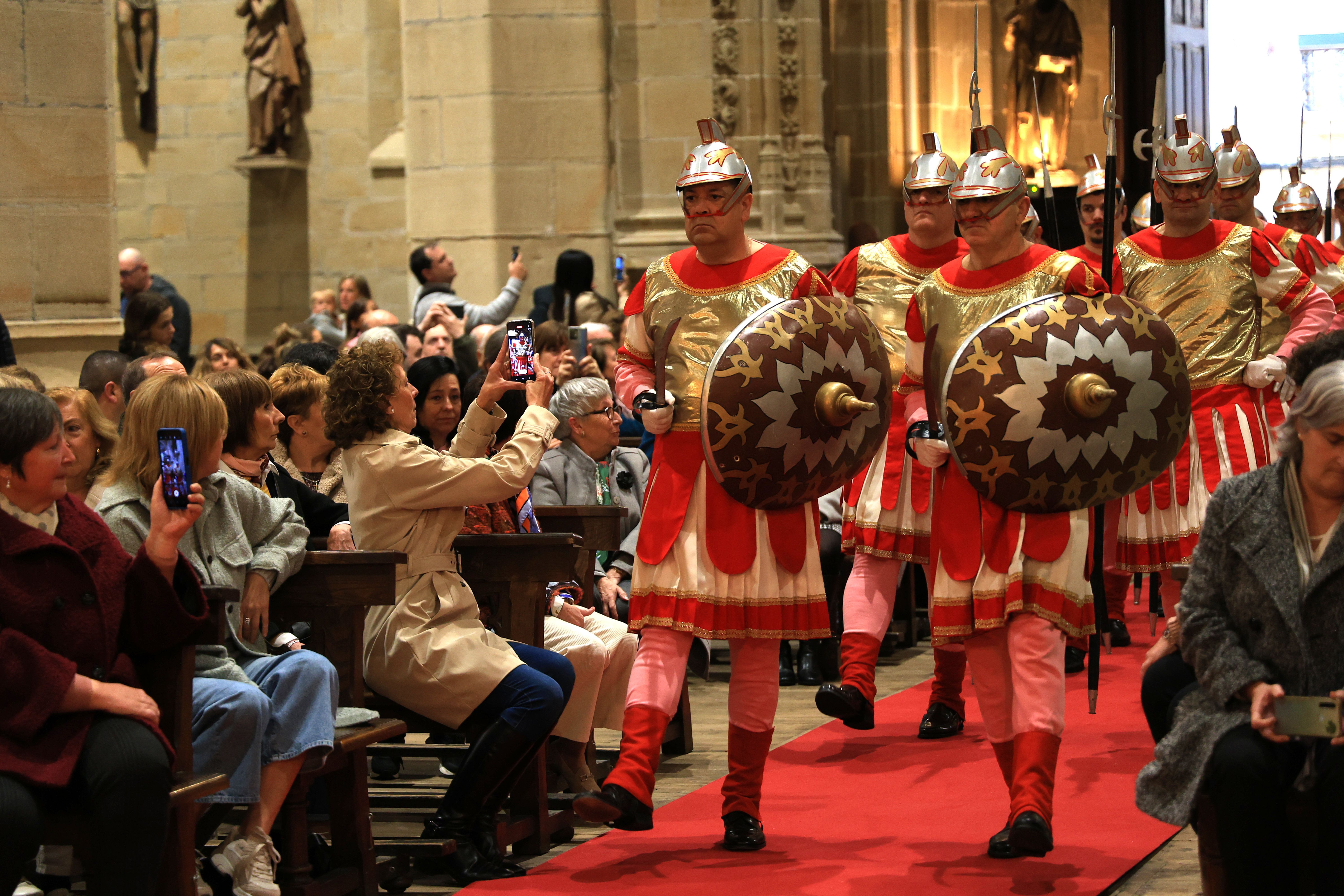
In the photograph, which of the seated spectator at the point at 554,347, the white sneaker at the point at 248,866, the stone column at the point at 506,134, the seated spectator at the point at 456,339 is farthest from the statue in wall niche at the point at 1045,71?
the white sneaker at the point at 248,866

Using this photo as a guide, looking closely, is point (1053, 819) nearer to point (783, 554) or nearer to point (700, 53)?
point (783, 554)

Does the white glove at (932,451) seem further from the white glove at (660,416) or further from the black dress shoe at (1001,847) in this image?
the black dress shoe at (1001,847)

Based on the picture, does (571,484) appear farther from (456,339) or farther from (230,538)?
(456,339)

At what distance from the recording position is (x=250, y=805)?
388cm

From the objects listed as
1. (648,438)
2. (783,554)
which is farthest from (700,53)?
(783,554)

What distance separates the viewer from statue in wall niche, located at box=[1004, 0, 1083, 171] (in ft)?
43.3

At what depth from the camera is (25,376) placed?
15.5 ft

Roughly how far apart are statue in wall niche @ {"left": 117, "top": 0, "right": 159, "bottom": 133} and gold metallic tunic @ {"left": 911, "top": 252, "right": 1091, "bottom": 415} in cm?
983

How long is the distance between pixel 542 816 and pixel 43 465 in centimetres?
176

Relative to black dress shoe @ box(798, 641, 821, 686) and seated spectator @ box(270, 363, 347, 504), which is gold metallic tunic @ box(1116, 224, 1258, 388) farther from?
seated spectator @ box(270, 363, 347, 504)

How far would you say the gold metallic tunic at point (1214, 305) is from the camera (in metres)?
5.92

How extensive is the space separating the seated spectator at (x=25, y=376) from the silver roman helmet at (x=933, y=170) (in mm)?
2634

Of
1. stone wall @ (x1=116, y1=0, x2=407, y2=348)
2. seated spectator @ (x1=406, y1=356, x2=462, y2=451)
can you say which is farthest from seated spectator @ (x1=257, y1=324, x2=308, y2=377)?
stone wall @ (x1=116, y1=0, x2=407, y2=348)

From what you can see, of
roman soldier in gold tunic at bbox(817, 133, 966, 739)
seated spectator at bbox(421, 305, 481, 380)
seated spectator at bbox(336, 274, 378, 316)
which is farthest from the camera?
seated spectator at bbox(336, 274, 378, 316)
